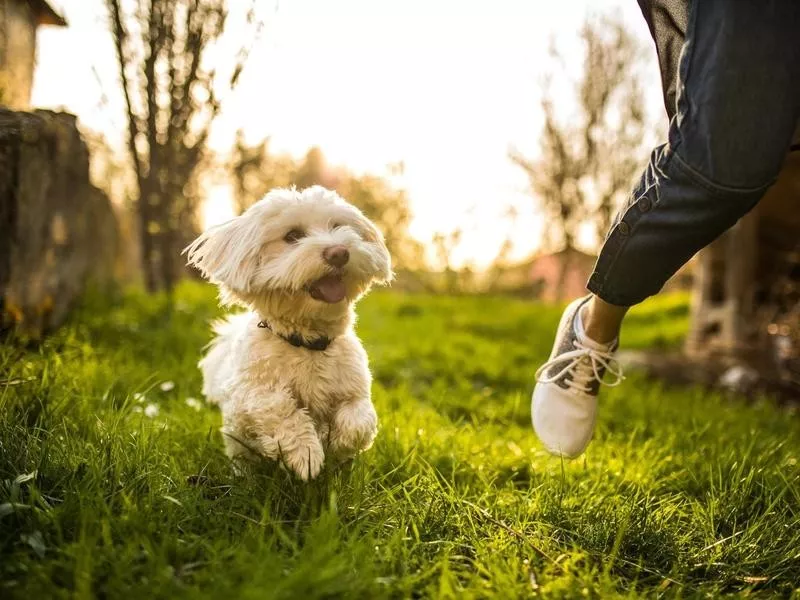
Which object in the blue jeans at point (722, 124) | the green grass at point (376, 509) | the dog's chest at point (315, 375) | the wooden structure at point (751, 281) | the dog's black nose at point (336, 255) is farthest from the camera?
the wooden structure at point (751, 281)

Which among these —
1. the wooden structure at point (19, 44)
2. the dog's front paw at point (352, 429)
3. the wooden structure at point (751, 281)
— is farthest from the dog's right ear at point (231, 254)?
the wooden structure at point (751, 281)

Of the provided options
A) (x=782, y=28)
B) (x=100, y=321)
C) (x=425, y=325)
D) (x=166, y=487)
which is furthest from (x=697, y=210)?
(x=425, y=325)

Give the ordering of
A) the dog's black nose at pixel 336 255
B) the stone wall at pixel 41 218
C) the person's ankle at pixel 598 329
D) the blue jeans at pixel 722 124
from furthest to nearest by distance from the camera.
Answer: the stone wall at pixel 41 218, the person's ankle at pixel 598 329, the dog's black nose at pixel 336 255, the blue jeans at pixel 722 124

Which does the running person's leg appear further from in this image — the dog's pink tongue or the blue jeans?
the dog's pink tongue

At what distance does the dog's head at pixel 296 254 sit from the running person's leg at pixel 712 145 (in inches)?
33.1

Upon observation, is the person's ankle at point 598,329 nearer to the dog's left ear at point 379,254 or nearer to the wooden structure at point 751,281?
the dog's left ear at point 379,254

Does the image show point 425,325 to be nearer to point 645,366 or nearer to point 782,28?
point 645,366

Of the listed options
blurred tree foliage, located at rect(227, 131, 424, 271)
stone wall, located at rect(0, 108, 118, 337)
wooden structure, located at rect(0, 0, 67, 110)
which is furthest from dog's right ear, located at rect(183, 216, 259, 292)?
blurred tree foliage, located at rect(227, 131, 424, 271)

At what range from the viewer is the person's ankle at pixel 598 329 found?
2.53 m

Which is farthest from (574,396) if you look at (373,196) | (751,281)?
(373,196)

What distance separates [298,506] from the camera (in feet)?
6.86

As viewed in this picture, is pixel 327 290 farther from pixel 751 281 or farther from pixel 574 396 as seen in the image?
pixel 751 281

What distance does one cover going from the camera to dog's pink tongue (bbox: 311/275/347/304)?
91.2 inches

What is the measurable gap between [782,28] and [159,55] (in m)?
4.61
